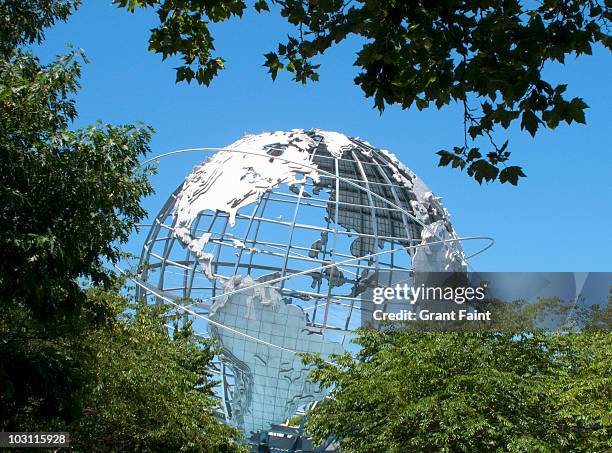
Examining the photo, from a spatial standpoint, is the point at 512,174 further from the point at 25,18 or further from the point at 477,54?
the point at 25,18

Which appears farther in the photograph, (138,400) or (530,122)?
(138,400)

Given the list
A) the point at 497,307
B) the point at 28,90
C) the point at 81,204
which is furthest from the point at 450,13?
the point at 497,307

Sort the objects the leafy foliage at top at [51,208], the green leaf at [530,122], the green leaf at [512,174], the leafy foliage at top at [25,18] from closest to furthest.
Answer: the green leaf at [530,122], the green leaf at [512,174], the leafy foliage at top at [51,208], the leafy foliage at top at [25,18]

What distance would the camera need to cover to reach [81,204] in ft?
34.6

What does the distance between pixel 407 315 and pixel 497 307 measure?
200 centimetres

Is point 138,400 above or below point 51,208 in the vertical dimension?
below

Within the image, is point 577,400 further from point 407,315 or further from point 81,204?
point 81,204

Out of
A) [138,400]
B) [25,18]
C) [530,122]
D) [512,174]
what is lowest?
[138,400]

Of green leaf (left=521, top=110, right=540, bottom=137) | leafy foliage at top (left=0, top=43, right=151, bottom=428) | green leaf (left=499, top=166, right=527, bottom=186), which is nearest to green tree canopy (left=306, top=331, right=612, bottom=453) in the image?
leafy foliage at top (left=0, top=43, right=151, bottom=428)

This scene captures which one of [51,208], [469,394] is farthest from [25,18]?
[469,394]

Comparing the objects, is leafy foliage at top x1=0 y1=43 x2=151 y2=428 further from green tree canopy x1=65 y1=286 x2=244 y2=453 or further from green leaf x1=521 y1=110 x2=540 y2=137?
green leaf x1=521 y1=110 x2=540 y2=137

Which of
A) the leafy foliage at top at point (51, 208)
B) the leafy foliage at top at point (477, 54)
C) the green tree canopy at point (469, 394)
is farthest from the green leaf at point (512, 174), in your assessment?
the green tree canopy at point (469, 394)

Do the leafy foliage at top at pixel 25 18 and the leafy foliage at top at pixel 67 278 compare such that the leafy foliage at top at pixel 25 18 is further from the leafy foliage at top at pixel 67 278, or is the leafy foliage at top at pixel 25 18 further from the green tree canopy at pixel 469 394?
the green tree canopy at pixel 469 394

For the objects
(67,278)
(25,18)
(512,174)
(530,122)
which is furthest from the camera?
(25,18)
